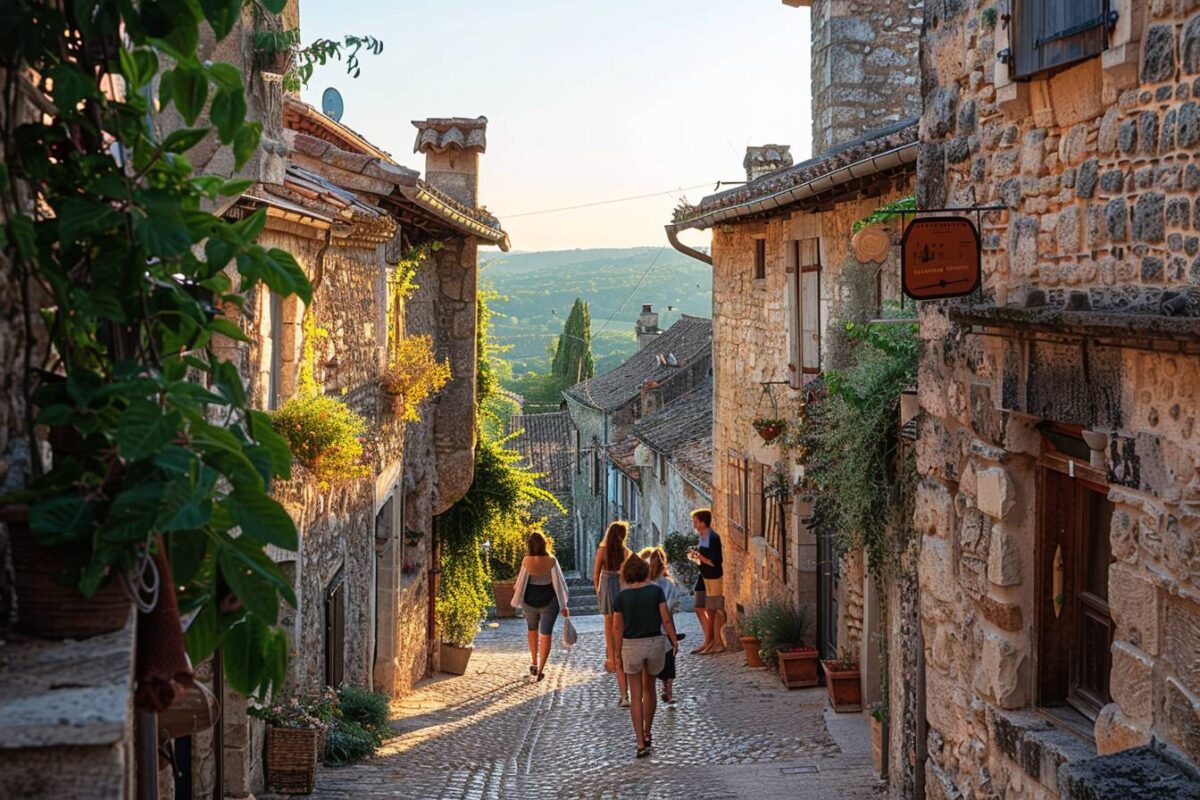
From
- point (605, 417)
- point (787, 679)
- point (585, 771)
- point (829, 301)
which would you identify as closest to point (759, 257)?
point (829, 301)

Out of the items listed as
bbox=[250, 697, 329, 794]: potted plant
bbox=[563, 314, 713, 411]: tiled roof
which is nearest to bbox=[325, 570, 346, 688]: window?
bbox=[250, 697, 329, 794]: potted plant

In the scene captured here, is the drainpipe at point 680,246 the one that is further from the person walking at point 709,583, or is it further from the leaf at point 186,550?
the leaf at point 186,550

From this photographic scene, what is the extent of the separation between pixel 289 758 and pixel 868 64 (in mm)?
9797

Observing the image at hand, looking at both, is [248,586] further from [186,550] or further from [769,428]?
[769,428]

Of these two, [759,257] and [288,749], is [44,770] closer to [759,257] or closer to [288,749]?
[288,749]

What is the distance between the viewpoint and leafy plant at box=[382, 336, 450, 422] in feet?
37.5

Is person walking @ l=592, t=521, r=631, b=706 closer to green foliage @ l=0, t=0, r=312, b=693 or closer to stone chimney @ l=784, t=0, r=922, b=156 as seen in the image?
stone chimney @ l=784, t=0, r=922, b=156

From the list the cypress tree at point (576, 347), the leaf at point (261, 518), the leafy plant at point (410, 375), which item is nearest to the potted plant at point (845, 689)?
the leafy plant at point (410, 375)

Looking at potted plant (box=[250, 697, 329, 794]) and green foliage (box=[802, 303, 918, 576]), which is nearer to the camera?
potted plant (box=[250, 697, 329, 794])

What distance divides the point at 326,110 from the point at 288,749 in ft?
27.3

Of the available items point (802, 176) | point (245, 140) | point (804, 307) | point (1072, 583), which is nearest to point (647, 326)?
point (804, 307)

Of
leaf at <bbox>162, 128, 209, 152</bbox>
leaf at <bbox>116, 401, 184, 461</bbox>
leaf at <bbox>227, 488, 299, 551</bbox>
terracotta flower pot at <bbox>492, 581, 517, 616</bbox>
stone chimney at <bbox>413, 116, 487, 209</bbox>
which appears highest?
stone chimney at <bbox>413, 116, 487, 209</bbox>

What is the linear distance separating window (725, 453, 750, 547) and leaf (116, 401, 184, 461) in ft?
39.2

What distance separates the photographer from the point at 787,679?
1137cm
